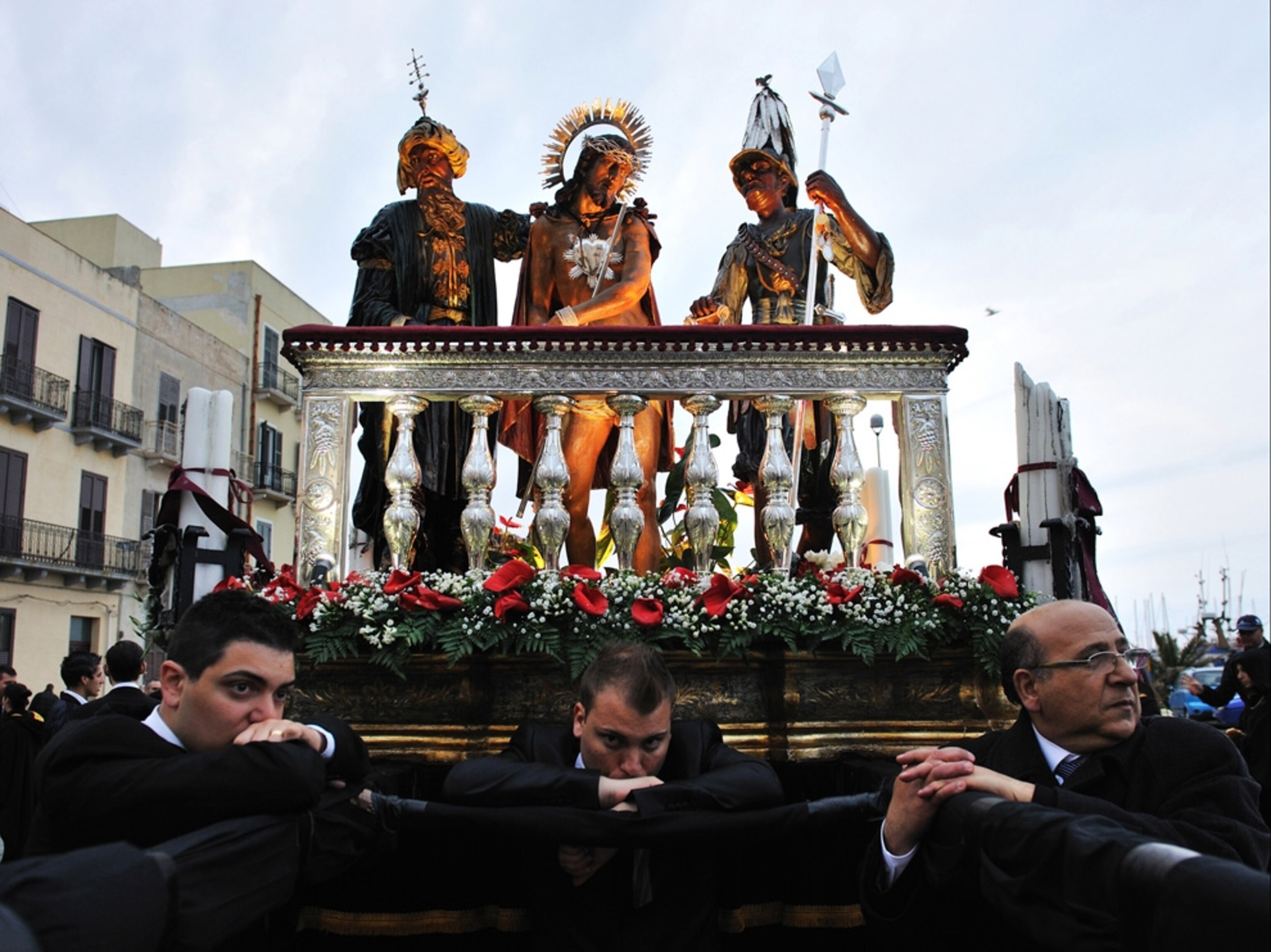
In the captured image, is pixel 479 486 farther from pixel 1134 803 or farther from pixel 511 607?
pixel 1134 803

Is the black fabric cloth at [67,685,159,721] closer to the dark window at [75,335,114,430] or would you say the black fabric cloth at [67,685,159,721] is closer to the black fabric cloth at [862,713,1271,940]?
the black fabric cloth at [862,713,1271,940]

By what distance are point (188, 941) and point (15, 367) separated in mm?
24395

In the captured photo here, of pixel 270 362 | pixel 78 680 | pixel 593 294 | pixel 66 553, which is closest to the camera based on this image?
pixel 593 294

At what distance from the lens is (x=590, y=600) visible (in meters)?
4.01

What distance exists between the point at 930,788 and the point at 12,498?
81.4ft

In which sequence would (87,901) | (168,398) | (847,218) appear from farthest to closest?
(168,398) < (847,218) < (87,901)

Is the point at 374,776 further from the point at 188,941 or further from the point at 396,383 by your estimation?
the point at 396,383

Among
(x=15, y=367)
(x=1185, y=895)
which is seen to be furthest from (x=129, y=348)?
(x=1185, y=895)

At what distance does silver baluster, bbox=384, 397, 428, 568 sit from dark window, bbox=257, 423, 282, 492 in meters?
26.5

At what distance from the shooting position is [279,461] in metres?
31.9

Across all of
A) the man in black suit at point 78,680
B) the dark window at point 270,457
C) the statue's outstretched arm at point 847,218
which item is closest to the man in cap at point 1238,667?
the statue's outstretched arm at point 847,218

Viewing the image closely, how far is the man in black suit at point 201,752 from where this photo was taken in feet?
7.12

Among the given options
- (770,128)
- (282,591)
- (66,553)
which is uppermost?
(770,128)

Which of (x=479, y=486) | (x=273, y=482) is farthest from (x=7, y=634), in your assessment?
(x=479, y=486)
